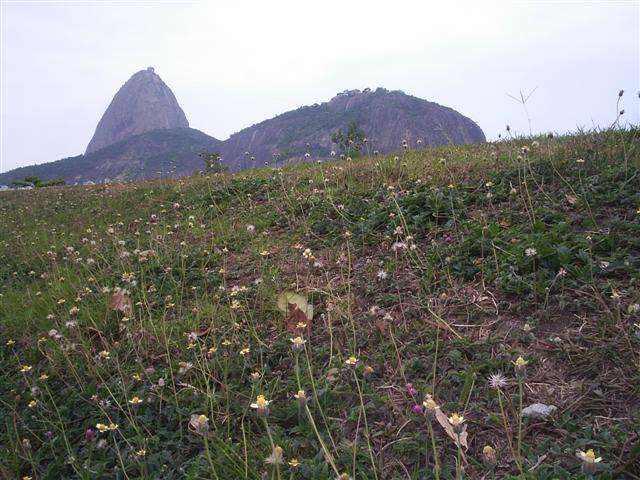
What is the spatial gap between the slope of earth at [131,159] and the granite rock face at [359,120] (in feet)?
33.5

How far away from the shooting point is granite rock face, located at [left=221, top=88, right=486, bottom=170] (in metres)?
99.0

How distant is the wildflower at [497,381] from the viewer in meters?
1.91

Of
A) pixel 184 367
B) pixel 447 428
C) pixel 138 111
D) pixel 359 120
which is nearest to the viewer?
pixel 447 428

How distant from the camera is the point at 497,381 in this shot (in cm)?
192

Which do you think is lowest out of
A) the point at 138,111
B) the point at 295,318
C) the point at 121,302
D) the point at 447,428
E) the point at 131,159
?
the point at 447,428

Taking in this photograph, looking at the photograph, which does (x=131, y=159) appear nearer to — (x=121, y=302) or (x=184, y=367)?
(x=121, y=302)

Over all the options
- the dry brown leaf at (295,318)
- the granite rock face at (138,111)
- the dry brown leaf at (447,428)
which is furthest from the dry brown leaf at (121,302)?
the granite rock face at (138,111)

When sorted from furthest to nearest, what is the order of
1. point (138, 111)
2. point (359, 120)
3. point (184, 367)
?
point (138, 111) → point (359, 120) → point (184, 367)

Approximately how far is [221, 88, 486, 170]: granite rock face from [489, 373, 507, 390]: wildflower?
90143 mm

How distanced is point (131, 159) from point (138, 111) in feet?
273

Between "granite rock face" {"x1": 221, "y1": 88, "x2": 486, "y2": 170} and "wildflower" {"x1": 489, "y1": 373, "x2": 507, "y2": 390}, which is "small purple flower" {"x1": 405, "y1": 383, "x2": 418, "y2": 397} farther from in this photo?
"granite rock face" {"x1": 221, "y1": 88, "x2": 486, "y2": 170}

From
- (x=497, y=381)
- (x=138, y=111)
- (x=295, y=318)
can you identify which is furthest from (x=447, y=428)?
(x=138, y=111)

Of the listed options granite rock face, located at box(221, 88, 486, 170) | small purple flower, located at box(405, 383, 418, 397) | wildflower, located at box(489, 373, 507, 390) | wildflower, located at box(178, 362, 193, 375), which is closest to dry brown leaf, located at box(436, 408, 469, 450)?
small purple flower, located at box(405, 383, 418, 397)

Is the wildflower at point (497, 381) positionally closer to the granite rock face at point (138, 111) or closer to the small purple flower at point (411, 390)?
the small purple flower at point (411, 390)
